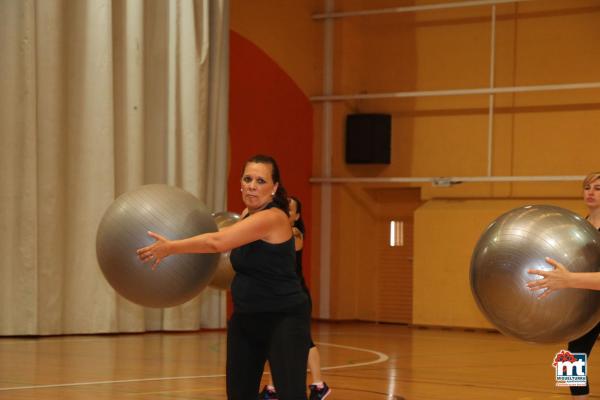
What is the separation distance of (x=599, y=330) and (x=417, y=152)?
8158 millimetres

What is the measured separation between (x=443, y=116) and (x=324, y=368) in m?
6.19

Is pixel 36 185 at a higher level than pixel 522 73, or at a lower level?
lower

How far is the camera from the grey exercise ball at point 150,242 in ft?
15.7

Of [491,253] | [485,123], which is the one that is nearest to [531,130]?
[485,123]

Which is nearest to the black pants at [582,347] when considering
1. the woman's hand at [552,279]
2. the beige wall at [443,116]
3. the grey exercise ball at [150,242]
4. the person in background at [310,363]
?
the woman's hand at [552,279]

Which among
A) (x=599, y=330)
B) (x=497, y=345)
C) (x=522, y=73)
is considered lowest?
(x=497, y=345)

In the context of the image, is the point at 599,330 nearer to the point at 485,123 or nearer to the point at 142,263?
the point at 142,263

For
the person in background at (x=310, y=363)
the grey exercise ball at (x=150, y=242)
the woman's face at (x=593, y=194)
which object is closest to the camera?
the grey exercise ball at (x=150, y=242)

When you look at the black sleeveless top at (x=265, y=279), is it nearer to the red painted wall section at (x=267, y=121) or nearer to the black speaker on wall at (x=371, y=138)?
the red painted wall section at (x=267, y=121)

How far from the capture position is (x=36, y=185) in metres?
10.1

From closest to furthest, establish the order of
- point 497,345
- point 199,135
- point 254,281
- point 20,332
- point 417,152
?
1. point 254,281
2. point 20,332
3. point 497,345
4. point 199,135
5. point 417,152

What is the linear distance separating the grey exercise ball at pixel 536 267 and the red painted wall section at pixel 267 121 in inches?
310

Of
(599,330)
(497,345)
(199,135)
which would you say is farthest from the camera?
(199,135)

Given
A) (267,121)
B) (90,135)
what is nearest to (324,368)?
(90,135)
